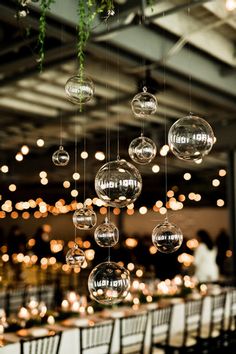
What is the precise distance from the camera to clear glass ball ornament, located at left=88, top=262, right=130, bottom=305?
9.07 feet

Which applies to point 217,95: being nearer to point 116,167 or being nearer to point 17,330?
point 17,330

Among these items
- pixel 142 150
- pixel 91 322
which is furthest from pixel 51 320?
pixel 142 150

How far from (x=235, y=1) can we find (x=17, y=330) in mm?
3581

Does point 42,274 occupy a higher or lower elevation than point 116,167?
lower

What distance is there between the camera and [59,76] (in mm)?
6254

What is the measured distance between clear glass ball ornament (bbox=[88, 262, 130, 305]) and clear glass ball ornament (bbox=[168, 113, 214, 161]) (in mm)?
703

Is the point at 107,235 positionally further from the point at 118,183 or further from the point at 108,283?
the point at 118,183

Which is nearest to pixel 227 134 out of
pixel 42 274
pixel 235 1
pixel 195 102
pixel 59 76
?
pixel 195 102

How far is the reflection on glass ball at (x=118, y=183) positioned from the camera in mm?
2693

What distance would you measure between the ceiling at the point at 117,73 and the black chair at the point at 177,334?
2088 millimetres

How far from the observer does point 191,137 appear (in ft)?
9.02

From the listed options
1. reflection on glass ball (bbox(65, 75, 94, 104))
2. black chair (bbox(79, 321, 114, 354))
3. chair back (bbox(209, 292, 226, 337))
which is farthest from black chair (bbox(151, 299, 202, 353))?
reflection on glass ball (bbox(65, 75, 94, 104))

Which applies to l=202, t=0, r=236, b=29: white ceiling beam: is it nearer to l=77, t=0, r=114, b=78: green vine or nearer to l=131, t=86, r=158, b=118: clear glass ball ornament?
l=131, t=86, r=158, b=118: clear glass ball ornament

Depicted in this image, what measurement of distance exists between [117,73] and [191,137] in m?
3.71
